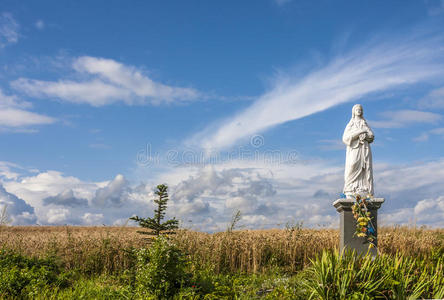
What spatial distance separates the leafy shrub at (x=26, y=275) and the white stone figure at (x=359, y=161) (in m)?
7.81

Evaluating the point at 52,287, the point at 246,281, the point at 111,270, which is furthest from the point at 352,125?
the point at 52,287

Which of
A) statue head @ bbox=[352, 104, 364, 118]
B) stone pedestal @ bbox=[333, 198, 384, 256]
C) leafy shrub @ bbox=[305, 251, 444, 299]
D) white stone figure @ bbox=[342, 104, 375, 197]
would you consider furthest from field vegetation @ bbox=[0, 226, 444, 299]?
statue head @ bbox=[352, 104, 364, 118]

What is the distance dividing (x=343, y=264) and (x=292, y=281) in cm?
135

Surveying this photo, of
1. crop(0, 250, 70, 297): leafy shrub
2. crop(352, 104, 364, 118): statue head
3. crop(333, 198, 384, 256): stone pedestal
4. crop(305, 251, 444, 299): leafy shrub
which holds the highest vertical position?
crop(352, 104, 364, 118): statue head

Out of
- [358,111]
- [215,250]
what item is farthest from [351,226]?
[215,250]

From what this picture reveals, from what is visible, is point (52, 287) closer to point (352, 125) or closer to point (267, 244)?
point (267, 244)

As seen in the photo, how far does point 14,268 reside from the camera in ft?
29.9

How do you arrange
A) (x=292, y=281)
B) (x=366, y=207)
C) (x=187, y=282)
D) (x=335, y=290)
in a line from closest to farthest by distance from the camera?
(x=335, y=290)
(x=187, y=282)
(x=292, y=281)
(x=366, y=207)

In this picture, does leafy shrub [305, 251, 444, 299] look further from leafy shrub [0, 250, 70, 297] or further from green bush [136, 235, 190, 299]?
leafy shrub [0, 250, 70, 297]

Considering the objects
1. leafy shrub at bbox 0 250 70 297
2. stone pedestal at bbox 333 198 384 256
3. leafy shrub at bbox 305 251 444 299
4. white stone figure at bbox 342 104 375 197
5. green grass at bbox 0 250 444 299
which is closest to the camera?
leafy shrub at bbox 305 251 444 299

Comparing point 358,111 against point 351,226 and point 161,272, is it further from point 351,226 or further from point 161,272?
point 161,272

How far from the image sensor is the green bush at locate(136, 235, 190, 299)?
683 centimetres

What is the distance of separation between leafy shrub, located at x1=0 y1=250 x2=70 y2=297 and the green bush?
2678mm

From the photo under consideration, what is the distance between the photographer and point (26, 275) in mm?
8773
